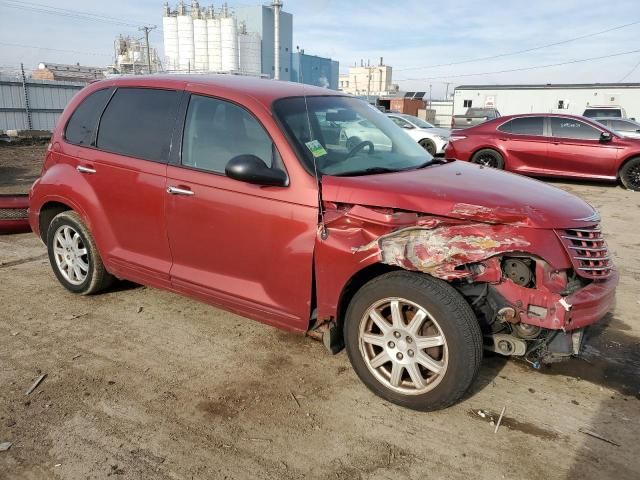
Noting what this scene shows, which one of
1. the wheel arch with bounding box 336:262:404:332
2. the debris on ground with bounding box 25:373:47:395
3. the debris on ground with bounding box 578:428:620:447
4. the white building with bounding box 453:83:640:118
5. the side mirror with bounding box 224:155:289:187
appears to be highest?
the white building with bounding box 453:83:640:118

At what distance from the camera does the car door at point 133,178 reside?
3758 mm

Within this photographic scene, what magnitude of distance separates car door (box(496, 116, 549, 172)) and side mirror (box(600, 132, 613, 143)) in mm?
1077

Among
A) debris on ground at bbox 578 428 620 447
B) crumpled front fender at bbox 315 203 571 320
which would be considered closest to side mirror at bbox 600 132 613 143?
crumpled front fender at bbox 315 203 571 320

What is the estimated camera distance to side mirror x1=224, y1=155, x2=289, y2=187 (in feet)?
10.1

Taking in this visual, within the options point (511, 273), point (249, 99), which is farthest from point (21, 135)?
point (511, 273)

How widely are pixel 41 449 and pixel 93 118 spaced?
271cm

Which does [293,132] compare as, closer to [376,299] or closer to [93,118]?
[376,299]

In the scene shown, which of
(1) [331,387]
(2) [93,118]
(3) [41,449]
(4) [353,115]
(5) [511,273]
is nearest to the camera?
(3) [41,449]

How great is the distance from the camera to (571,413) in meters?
2.99

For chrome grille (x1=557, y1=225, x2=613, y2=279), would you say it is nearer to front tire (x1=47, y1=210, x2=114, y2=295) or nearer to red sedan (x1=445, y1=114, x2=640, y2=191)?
front tire (x1=47, y1=210, x2=114, y2=295)

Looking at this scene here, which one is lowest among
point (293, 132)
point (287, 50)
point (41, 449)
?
point (41, 449)

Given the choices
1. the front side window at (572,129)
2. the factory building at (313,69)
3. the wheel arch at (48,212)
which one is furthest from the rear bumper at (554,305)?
the factory building at (313,69)

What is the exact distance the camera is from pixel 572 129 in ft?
36.9

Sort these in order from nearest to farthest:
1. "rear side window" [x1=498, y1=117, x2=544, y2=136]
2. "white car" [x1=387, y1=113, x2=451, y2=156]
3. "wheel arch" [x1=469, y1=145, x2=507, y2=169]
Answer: "rear side window" [x1=498, y1=117, x2=544, y2=136] < "wheel arch" [x1=469, y1=145, x2=507, y2=169] < "white car" [x1=387, y1=113, x2=451, y2=156]
